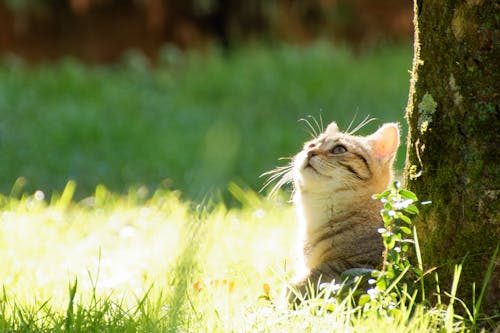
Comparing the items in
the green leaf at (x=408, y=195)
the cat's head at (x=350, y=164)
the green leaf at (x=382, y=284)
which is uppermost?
the cat's head at (x=350, y=164)

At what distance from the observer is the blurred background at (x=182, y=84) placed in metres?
6.50

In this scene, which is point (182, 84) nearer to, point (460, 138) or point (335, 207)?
point (335, 207)

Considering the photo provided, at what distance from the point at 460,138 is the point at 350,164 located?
0.88 m

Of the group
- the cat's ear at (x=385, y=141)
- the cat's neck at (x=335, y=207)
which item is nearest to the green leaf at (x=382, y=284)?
the cat's neck at (x=335, y=207)

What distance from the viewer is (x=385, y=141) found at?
3.42 metres

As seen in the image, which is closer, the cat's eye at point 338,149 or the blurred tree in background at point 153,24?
the cat's eye at point 338,149

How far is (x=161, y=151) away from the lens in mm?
6816

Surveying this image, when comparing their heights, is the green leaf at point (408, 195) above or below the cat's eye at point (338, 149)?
below

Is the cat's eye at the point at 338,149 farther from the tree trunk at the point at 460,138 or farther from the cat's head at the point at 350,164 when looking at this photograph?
the tree trunk at the point at 460,138

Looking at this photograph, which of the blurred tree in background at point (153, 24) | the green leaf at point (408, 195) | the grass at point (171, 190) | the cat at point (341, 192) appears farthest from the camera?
the blurred tree in background at point (153, 24)

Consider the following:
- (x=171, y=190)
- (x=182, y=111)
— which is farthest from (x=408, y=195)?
(x=182, y=111)

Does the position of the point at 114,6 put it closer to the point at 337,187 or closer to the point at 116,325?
the point at 337,187

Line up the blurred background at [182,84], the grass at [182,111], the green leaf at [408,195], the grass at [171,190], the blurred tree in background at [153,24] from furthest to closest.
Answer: the blurred tree in background at [153,24]
the blurred background at [182,84]
the grass at [182,111]
the grass at [171,190]
the green leaf at [408,195]

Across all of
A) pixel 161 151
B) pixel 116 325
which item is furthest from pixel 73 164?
pixel 116 325
